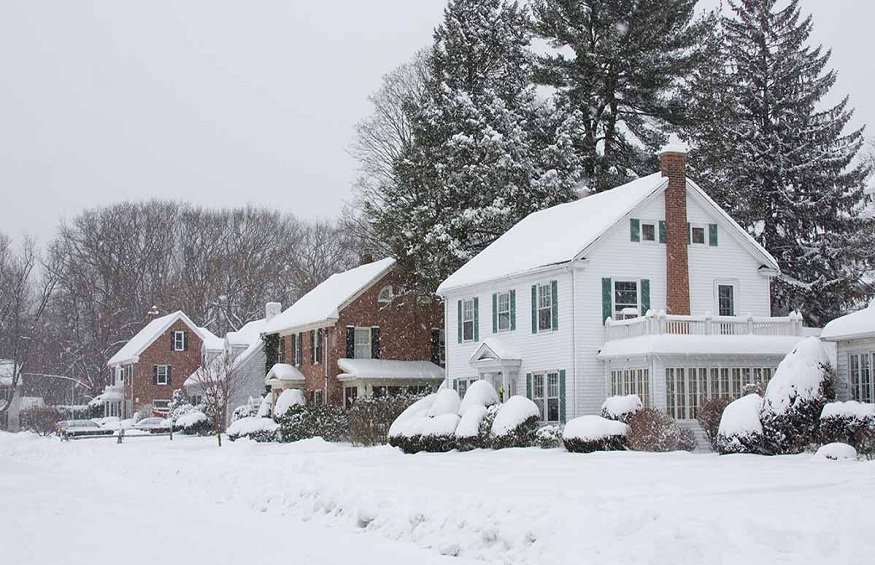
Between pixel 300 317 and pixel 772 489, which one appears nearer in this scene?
pixel 772 489

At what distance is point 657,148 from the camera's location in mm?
46438

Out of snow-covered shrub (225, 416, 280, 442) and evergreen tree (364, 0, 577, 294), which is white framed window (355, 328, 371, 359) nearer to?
evergreen tree (364, 0, 577, 294)

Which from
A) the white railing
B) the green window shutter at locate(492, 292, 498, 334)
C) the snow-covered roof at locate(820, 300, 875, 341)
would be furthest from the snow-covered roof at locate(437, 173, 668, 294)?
the snow-covered roof at locate(820, 300, 875, 341)

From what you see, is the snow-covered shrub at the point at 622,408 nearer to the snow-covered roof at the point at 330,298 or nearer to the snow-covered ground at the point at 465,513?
the snow-covered ground at the point at 465,513

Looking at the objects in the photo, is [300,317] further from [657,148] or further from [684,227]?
[684,227]

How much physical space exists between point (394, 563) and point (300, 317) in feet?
124

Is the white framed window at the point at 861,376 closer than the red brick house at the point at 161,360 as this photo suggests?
Yes

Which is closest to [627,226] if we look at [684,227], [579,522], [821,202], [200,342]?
[684,227]

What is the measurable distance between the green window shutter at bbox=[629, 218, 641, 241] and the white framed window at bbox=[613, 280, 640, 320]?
139cm

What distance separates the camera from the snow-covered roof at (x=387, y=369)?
43.9 m

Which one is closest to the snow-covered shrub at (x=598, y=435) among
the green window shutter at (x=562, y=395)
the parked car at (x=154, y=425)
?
the green window shutter at (x=562, y=395)

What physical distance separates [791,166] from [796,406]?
72.3 ft

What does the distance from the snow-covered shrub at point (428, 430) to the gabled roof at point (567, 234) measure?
16.9ft

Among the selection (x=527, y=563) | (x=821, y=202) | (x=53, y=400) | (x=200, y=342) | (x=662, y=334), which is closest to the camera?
(x=527, y=563)
